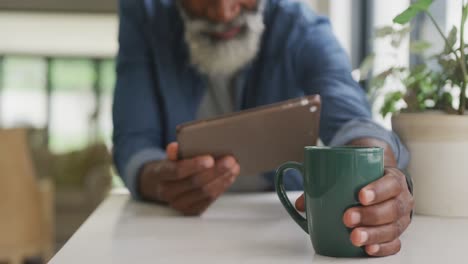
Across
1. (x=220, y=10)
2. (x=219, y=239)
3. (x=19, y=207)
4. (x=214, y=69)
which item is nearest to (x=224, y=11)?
(x=220, y=10)

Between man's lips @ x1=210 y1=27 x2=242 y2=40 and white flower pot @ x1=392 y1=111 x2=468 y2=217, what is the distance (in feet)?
1.53

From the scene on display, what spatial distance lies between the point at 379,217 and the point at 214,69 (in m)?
0.73

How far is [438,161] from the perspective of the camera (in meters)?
0.98

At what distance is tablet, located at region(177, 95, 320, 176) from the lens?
936mm

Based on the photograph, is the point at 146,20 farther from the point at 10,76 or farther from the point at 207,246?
the point at 10,76

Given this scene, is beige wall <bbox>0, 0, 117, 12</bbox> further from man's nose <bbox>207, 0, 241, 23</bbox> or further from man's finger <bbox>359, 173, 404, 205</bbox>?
man's finger <bbox>359, 173, 404, 205</bbox>

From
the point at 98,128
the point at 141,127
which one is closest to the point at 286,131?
the point at 141,127

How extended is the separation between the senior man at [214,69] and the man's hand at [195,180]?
135 millimetres

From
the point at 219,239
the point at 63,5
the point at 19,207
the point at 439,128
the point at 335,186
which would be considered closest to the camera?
the point at 335,186

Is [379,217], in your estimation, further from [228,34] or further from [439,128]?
[228,34]

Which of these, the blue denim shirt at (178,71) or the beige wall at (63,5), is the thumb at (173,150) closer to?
the blue denim shirt at (178,71)

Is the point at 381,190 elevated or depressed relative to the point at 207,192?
elevated

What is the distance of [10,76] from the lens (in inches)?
342

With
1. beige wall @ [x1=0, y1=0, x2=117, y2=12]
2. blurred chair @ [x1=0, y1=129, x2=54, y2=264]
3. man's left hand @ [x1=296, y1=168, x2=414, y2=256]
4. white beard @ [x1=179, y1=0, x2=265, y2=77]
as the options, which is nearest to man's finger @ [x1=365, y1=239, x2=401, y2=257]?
man's left hand @ [x1=296, y1=168, x2=414, y2=256]
